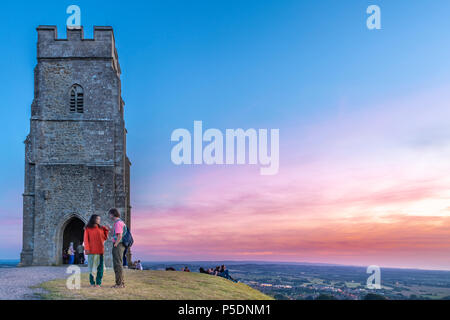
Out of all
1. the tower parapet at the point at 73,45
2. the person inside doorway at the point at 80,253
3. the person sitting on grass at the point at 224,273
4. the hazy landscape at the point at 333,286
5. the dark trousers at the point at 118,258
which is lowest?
the hazy landscape at the point at 333,286

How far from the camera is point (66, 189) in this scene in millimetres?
25031

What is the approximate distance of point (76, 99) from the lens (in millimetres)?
26266

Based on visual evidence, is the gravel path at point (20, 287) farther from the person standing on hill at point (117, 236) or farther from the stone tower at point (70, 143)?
the stone tower at point (70, 143)

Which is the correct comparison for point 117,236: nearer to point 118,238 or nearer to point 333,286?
point 118,238

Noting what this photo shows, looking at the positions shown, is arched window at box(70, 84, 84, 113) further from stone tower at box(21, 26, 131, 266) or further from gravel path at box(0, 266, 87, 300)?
gravel path at box(0, 266, 87, 300)

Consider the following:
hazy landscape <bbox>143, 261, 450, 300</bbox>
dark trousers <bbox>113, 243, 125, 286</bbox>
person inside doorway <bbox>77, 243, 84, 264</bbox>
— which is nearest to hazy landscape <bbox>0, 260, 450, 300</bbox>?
hazy landscape <bbox>143, 261, 450, 300</bbox>

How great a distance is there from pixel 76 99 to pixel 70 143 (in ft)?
9.55

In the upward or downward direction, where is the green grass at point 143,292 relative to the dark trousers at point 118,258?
downward

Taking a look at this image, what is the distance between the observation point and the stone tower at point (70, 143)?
24.8m

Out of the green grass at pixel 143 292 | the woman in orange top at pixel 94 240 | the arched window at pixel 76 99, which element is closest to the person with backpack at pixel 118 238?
the woman in orange top at pixel 94 240

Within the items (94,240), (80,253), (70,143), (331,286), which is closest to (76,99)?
(70,143)
